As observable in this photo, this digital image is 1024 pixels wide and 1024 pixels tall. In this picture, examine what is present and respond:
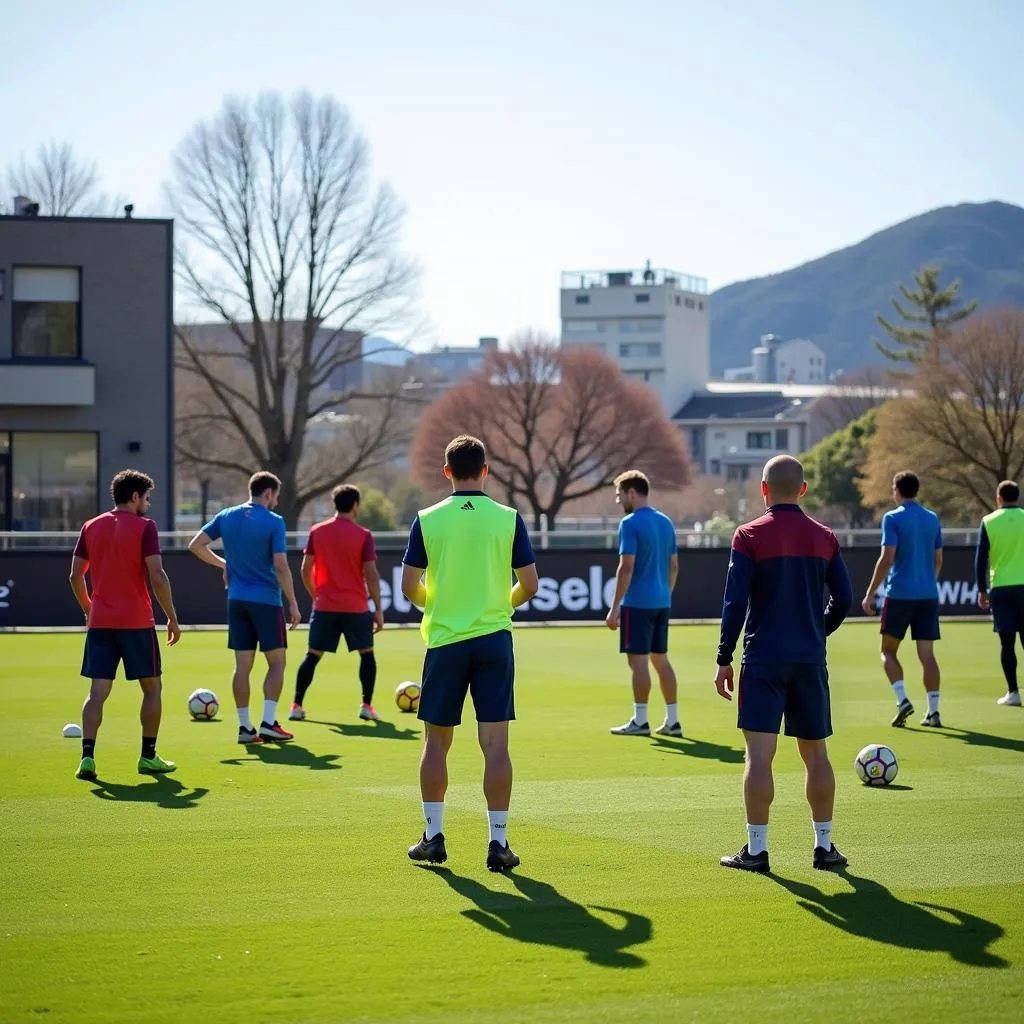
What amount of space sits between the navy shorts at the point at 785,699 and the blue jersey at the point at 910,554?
253 inches

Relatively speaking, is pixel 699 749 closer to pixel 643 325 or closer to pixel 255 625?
pixel 255 625

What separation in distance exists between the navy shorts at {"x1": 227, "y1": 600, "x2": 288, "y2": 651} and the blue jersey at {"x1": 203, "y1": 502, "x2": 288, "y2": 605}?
59 mm

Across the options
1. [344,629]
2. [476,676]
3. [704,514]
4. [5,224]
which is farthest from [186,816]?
[704,514]

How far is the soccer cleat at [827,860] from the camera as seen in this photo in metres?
8.17

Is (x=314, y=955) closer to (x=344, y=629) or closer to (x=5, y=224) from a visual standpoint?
(x=344, y=629)

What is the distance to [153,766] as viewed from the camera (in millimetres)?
11430

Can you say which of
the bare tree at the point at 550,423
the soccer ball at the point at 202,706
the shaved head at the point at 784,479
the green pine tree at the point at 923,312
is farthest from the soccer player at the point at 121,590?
the green pine tree at the point at 923,312

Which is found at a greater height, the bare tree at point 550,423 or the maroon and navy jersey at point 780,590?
the bare tree at point 550,423

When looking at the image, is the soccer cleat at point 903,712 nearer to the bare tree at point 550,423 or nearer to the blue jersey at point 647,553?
the blue jersey at point 647,553

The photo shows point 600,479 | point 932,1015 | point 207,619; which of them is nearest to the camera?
point 932,1015

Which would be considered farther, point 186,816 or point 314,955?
point 186,816

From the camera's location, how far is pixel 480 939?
6.77 metres

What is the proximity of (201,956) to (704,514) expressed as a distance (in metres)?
86.7

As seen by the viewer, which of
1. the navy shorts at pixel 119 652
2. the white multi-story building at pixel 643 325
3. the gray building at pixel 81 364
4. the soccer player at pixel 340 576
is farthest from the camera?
the white multi-story building at pixel 643 325
